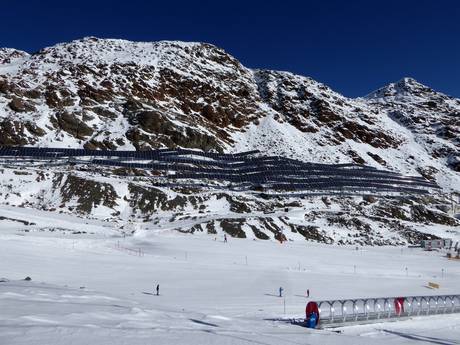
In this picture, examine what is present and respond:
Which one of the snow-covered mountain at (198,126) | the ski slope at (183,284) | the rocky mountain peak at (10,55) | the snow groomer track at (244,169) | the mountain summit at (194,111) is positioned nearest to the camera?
the ski slope at (183,284)

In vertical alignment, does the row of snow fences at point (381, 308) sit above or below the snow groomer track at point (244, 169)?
below

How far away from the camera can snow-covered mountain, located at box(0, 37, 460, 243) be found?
2478 inches

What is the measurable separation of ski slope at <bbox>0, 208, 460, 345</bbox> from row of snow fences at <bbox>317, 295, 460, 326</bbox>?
58cm

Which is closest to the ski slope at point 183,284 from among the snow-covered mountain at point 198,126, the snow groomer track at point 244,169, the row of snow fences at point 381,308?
the row of snow fences at point 381,308

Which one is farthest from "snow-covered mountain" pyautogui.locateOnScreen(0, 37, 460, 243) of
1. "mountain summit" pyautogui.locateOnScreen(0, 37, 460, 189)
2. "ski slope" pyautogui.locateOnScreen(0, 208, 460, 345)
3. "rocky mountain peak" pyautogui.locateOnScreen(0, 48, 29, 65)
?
"ski slope" pyautogui.locateOnScreen(0, 208, 460, 345)

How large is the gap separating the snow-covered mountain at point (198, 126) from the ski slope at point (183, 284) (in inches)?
387

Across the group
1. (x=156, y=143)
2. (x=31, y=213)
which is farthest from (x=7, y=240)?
(x=156, y=143)

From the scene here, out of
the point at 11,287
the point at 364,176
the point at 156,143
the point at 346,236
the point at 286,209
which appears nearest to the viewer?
the point at 11,287

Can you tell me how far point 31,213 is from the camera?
170ft

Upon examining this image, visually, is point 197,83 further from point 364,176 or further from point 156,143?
point 364,176

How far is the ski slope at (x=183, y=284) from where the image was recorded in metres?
12.7

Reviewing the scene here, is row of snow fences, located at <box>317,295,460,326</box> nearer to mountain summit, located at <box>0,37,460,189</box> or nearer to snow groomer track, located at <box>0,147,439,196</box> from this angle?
snow groomer track, located at <box>0,147,439,196</box>

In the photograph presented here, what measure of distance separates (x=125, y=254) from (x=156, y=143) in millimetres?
57714

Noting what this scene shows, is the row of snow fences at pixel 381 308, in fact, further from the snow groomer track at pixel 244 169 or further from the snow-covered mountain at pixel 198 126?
the snow groomer track at pixel 244 169
